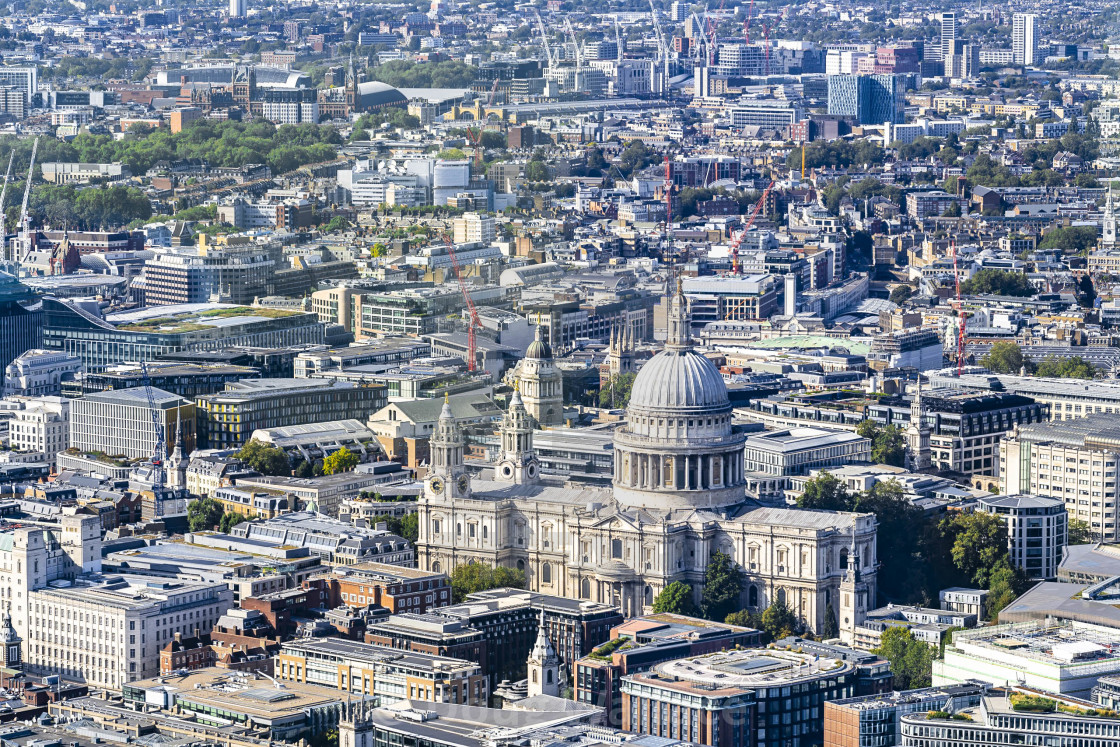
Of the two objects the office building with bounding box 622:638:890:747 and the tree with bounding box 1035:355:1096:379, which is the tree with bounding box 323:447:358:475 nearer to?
the tree with bounding box 1035:355:1096:379

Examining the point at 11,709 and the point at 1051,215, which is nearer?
the point at 11,709

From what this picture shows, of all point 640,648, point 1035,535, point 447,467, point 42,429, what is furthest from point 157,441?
point 640,648

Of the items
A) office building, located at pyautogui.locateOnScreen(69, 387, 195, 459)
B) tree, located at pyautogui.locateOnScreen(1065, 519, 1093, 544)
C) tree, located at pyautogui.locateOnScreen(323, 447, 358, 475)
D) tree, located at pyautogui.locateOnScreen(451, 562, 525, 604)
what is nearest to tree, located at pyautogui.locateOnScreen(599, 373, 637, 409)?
tree, located at pyautogui.locateOnScreen(323, 447, 358, 475)

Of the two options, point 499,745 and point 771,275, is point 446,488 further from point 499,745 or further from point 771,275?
point 771,275

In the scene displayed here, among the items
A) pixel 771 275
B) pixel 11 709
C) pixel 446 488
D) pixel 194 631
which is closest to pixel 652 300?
pixel 771 275

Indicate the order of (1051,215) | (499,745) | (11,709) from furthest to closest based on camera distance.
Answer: (1051,215)
(11,709)
(499,745)
